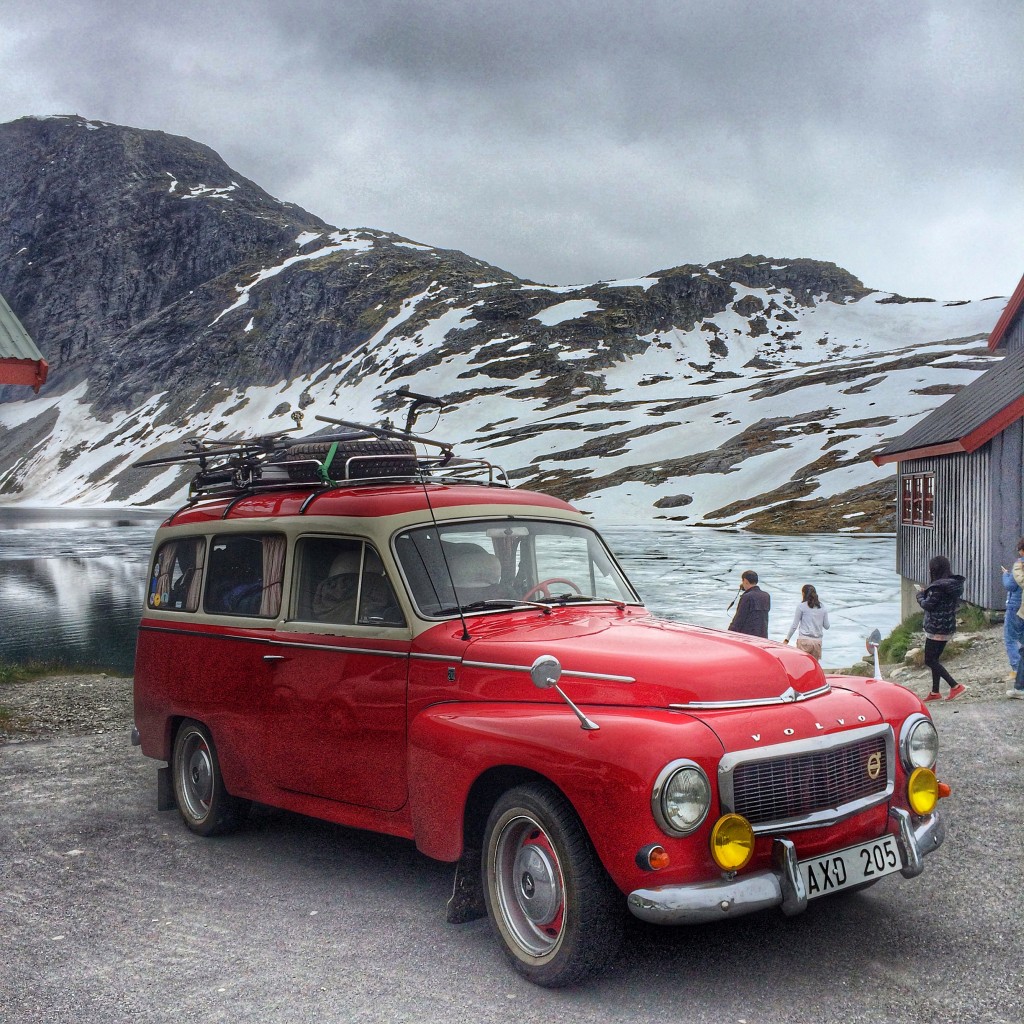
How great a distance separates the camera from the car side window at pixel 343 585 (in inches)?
225

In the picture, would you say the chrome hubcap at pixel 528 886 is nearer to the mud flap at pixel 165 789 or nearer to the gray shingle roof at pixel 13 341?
the mud flap at pixel 165 789

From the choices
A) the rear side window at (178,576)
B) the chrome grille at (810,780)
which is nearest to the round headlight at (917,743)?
the chrome grille at (810,780)

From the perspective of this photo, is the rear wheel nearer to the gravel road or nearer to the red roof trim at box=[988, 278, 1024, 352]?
the gravel road

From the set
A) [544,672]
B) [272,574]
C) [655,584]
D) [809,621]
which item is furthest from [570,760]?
[655,584]

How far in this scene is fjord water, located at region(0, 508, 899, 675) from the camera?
23797 millimetres

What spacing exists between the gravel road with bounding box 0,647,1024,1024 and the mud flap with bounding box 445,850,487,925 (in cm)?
18

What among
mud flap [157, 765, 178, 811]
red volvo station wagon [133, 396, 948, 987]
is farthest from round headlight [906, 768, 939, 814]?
mud flap [157, 765, 178, 811]

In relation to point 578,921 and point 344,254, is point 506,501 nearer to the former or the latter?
point 578,921

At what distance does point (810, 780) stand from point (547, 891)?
1282 millimetres

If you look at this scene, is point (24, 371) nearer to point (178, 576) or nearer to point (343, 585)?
point (178, 576)

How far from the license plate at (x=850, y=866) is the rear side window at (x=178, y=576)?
465 cm

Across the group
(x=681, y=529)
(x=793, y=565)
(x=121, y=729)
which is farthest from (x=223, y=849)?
(x=681, y=529)

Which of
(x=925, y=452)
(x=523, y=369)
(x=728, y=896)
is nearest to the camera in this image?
(x=728, y=896)

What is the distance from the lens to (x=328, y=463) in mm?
6520
